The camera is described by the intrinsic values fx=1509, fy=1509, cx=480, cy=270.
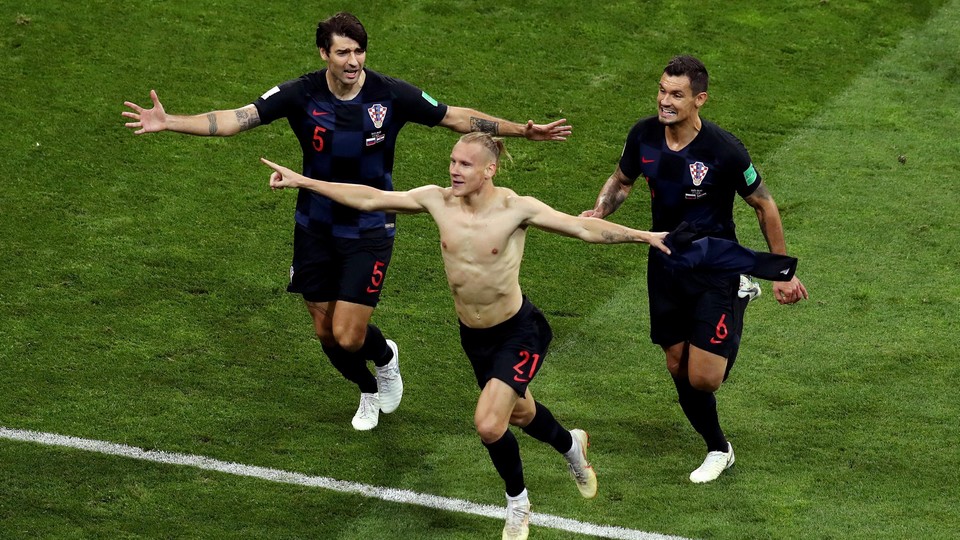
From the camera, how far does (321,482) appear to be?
9.73 m

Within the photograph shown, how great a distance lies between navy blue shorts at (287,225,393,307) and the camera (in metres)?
10.0

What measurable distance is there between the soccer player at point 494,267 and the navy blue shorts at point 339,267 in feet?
2.49

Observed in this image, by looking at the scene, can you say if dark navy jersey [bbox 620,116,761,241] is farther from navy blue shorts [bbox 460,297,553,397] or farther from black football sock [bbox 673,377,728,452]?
navy blue shorts [bbox 460,297,553,397]

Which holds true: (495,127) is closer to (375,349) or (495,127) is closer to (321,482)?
(375,349)

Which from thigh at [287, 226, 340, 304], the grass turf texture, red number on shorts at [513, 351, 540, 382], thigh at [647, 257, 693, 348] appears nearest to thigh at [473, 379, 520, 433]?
red number on shorts at [513, 351, 540, 382]

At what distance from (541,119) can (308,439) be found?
5041mm

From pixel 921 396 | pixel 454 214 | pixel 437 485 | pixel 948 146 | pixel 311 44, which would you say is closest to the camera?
pixel 454 214

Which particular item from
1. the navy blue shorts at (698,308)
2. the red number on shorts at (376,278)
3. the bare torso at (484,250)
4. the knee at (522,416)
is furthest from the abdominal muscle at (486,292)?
the navy blue shorts at (698,308)

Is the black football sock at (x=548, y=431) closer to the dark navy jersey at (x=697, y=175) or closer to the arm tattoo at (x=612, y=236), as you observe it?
the arm tattoo at (x=612, y=236)

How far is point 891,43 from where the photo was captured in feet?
51.0

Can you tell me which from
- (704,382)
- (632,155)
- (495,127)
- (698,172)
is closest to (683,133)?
(698,172)

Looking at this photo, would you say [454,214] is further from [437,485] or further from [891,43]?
[891,43]

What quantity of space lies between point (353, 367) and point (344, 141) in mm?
1597

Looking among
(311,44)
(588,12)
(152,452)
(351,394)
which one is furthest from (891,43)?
(152,452)
